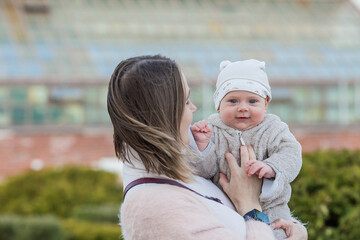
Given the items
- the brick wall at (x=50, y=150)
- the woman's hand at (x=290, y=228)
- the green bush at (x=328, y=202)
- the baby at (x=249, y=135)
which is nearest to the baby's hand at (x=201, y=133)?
the baby at (x=249, y=135)

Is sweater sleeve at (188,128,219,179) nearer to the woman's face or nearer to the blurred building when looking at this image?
the woman's face

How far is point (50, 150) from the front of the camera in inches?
977

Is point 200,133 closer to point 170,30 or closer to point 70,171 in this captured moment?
point 70,171

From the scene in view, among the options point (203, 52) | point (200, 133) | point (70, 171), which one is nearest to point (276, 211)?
point (200, 133)

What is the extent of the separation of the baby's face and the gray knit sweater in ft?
0.08

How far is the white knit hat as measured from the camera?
2.67 m

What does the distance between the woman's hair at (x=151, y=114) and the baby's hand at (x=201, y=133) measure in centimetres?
21

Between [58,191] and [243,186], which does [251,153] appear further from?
[58,191]

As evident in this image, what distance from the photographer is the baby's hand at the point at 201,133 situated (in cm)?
269

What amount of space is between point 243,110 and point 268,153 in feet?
0.60

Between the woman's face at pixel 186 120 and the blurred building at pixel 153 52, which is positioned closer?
the woman's face at pixel 186 120

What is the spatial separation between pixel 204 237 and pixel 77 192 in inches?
469

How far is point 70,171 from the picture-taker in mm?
16406

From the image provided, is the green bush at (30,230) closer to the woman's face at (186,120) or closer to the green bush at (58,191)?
the green bush at (58,191)
